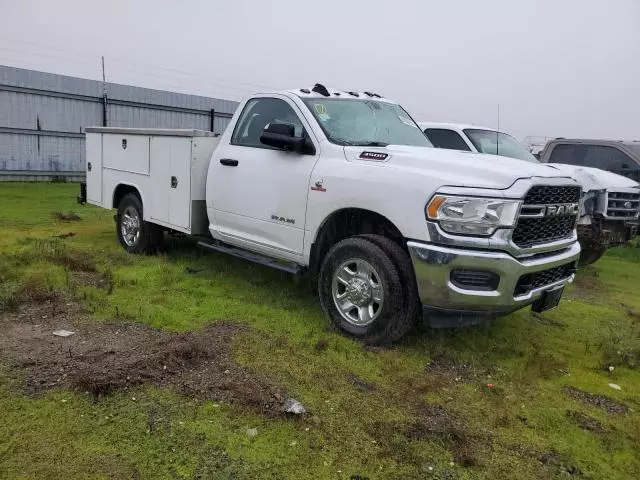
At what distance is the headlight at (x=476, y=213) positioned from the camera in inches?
150

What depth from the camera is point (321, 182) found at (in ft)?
15.3

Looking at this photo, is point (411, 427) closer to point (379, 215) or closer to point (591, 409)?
point (591, 409)

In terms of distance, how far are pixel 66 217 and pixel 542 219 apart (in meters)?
8.84

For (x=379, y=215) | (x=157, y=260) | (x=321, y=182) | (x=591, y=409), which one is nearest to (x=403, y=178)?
(x=379, y=215)

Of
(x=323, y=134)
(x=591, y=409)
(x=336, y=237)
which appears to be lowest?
(x=591, y=409)

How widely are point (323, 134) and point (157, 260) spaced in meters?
3.07

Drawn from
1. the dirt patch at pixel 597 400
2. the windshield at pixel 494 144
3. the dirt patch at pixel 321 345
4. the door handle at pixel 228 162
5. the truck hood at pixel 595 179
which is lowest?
the dirt patch at pixel 597 400

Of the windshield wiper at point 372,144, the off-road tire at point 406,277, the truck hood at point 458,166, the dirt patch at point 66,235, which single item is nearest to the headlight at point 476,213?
the truck hood at point 458,166

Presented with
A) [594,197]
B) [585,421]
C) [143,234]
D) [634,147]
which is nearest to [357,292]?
[585,421]

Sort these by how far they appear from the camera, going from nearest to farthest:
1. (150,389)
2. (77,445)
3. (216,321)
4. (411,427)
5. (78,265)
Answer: (77,445) < (411,427) < (150,389) < (216,321) < (78,265)

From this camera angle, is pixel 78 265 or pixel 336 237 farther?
pixel 78 265

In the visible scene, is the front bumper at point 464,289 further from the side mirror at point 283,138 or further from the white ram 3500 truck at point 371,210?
the side mirror at point 283,138

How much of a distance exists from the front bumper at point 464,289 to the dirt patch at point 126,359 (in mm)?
1308

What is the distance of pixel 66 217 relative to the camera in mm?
10297
